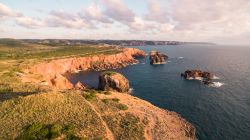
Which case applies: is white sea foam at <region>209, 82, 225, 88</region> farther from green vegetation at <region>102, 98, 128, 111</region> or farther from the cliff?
green vegetation at <region>102, 98, 128, 111</region>

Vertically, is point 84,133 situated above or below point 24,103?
below

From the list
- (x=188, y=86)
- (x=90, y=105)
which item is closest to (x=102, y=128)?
(x=90, y=105)

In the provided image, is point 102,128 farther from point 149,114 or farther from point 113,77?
point 113,77

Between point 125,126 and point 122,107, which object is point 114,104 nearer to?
point 122,107

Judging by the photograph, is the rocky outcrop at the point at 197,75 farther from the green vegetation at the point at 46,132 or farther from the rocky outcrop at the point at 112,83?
the green vegetation at the point at 46,132

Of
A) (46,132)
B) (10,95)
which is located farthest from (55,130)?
(10,95)

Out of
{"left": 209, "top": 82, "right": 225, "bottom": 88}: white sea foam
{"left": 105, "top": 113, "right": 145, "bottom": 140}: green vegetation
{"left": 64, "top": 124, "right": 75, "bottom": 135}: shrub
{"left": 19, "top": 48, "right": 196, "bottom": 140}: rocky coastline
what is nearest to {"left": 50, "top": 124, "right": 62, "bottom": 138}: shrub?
{"left": 64, "top": 124, "right": 75, "bottom": 135}: shrub

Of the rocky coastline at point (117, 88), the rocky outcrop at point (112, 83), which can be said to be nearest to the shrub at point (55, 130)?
the rocky coastline at point (117, 88)

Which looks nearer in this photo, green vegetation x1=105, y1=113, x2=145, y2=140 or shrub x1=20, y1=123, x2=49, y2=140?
shrub x1=20, y1=123, x2=49, y2=140
